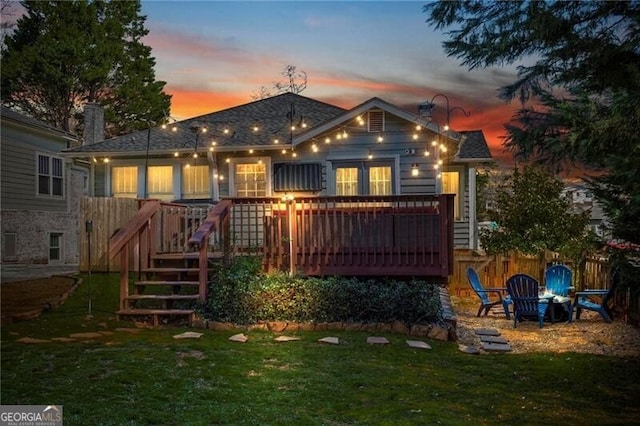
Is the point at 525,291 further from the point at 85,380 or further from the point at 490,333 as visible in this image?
the point at 85,380

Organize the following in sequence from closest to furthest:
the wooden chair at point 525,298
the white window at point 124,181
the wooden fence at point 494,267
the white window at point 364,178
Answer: the wooden chair at point 525,298 < the white window at point 364,178 < the wooden fence at point 494,267 < the white window at point 124,181

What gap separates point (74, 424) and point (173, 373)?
1.42m

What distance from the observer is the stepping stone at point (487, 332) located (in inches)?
332

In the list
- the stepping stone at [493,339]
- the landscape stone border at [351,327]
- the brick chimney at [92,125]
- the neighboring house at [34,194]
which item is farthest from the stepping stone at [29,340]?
the brick chimney at [92,125]

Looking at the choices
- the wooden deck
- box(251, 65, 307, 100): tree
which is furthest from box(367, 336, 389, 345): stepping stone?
box(251, 65, 307, 100): tree

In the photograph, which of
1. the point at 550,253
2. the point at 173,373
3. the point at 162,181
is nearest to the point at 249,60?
the point at 162,181

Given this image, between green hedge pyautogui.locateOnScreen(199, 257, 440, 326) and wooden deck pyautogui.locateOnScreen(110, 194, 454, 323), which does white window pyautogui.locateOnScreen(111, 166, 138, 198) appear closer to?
wooden deck pyautogui.locateOnScreen(110, 194, 454, 323)

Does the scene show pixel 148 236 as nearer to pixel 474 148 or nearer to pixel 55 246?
pixel 474 148

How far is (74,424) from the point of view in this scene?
3785 mm

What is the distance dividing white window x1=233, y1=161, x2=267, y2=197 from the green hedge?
6.09 m

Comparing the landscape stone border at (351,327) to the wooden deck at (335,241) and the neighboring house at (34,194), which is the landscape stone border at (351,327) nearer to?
the wooden deck at (335,241)

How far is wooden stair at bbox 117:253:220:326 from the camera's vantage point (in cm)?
787

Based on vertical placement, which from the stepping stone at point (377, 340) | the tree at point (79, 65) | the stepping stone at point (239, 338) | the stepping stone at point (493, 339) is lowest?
the stepping stone at point (493, 339)

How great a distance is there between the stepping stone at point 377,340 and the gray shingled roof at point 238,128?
7076 mm
